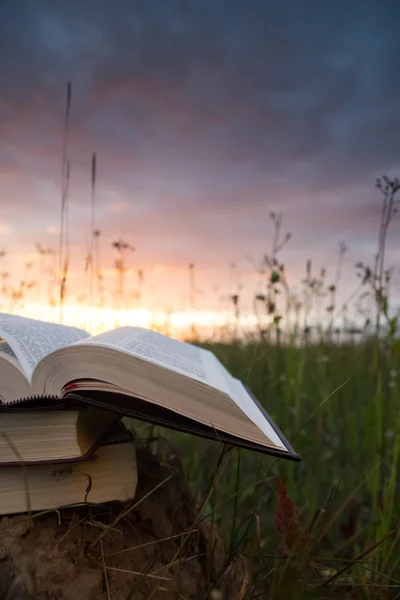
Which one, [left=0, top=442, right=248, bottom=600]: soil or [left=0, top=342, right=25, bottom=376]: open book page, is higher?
[left=0, top=342, right=25, bottom=376]: open book page

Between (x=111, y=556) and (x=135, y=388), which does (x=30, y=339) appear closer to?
(x=135, y=388)

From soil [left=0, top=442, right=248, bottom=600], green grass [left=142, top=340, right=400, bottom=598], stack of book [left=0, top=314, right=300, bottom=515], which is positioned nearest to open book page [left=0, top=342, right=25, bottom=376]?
stack of book [left=0, top=314, right=300, bottom=515]

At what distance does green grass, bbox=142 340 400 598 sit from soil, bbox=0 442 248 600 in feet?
0.44

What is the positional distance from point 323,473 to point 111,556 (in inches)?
72.7

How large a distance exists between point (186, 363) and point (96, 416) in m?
0.27

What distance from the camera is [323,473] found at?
2.72 meters

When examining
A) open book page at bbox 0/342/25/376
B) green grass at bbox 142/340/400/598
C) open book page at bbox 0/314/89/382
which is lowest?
green grass at bbox 142/340/400/598

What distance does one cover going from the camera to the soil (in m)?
1.00

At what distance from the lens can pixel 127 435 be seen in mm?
1228

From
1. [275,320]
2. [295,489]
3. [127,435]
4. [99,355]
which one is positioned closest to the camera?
[99,355]

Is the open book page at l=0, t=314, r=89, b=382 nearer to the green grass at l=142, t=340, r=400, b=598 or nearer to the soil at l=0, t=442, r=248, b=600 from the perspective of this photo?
the soil at l=0, t=442, r=248, b=600

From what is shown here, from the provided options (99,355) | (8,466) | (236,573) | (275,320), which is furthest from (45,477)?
(275,320)

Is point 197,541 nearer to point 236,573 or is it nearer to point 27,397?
point 236,573

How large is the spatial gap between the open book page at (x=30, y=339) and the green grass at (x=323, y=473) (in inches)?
22.3
